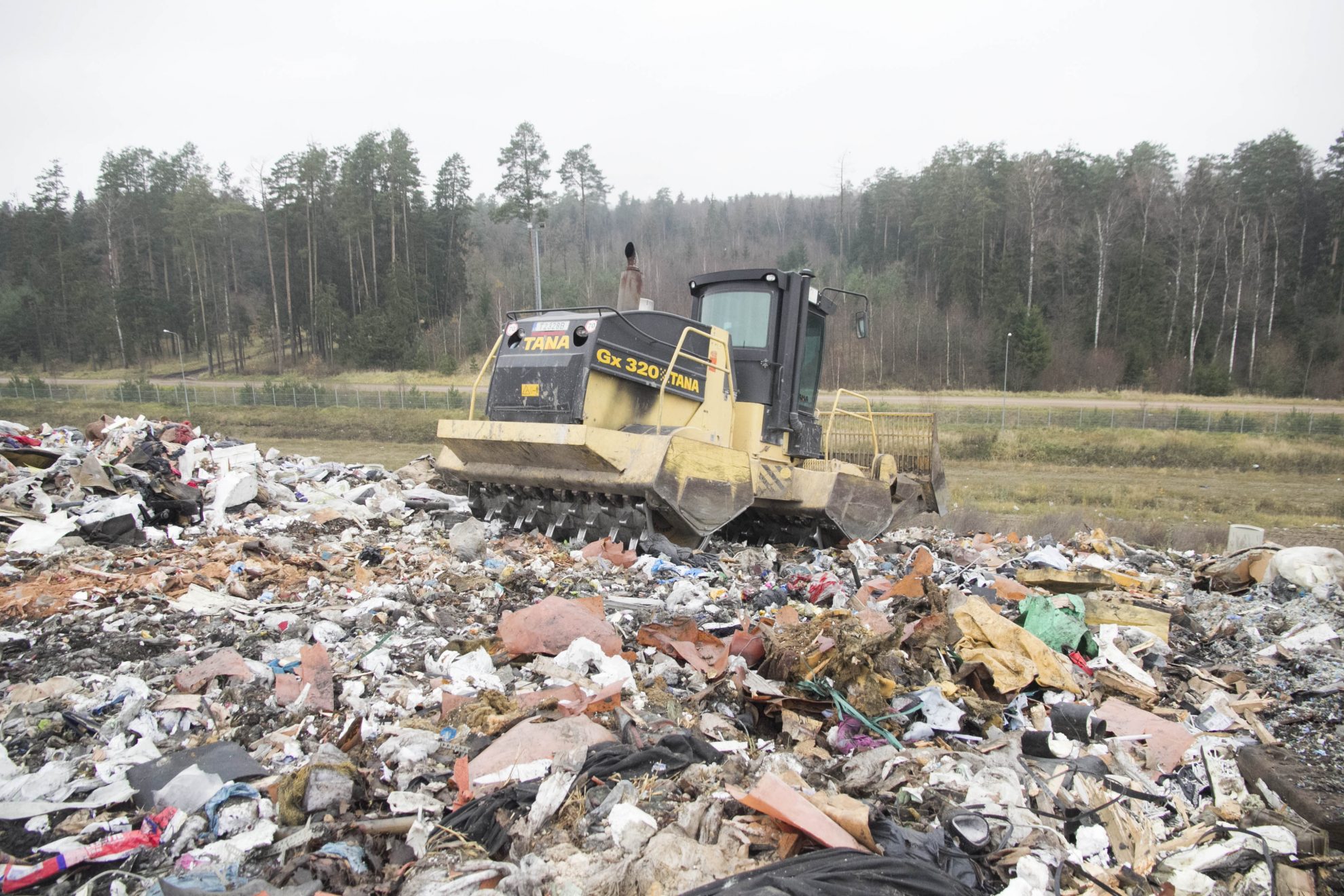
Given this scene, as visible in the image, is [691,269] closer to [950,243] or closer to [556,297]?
[556,297]

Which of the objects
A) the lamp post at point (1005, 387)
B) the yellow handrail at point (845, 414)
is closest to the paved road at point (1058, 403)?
the lamp post at point (1005, 387)

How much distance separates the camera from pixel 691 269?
52219 mm

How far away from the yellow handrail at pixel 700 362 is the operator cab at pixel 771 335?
11.6 inches

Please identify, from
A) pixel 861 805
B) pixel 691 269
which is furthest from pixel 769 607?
pixel 691 269

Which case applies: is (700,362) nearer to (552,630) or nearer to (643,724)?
(552,630)

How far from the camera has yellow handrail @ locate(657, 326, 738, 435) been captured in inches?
276

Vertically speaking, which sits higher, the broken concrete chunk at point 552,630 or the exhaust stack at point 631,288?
the exhaust stack at point 631,288

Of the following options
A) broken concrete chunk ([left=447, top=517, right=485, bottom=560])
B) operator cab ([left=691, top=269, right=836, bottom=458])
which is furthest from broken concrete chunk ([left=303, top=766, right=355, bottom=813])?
operator cab ([left=691, top=269, right=836, bottom=458])

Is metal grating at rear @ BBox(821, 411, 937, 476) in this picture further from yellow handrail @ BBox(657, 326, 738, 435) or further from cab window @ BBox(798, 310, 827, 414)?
yellow handrail @ BBox(657, 326, 738, 435)

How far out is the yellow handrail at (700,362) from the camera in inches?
276

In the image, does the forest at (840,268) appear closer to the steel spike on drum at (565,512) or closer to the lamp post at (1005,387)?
the lamp post at (1005,387)

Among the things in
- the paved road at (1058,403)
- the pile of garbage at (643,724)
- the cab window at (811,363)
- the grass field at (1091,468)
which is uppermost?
the cab window at (811,363)

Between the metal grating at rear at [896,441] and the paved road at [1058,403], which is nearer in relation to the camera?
the metal grating at rear at [896,441]

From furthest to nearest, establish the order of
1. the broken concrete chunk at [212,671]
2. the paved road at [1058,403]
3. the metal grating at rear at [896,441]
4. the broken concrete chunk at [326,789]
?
the paved road at [1058,403] → the metal grating at rear at [896,441] → the broken concrete chunk at [212,671] → the broken concrete chunk at [326,789]
